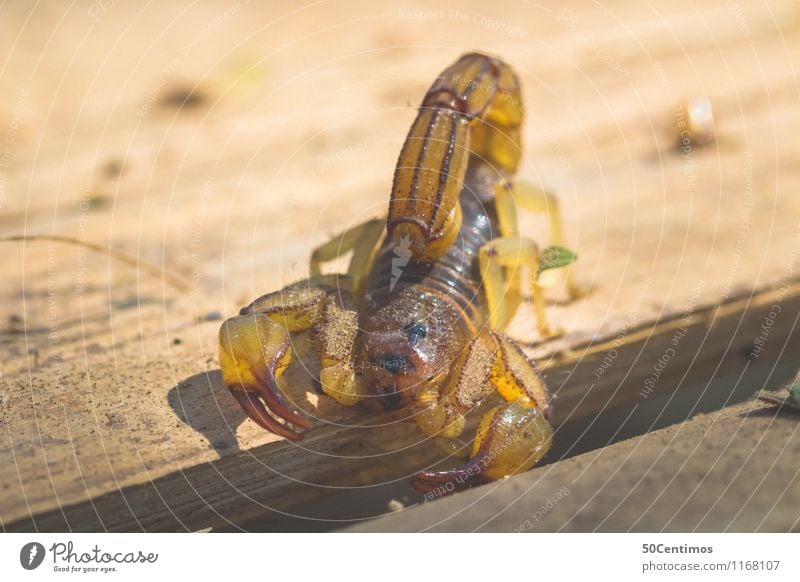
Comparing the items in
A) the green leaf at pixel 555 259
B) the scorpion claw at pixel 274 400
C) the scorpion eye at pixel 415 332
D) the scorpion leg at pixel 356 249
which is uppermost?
the scorpion leg at pixel 356 249

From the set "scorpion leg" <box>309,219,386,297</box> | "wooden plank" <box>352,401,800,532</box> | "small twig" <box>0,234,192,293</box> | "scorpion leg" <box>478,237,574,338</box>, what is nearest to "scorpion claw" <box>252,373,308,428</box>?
"wooden plank" <box>352,401,800,532</box>

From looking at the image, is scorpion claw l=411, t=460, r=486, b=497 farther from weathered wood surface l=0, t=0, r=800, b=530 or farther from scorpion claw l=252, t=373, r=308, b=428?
scorpion claw l=252, t=373, r=308, b=428

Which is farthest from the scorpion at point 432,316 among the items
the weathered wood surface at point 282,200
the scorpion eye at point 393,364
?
the weathered wood surface at point 282,200

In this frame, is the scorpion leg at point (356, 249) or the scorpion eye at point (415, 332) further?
the scorpion leg at point (356, 249)

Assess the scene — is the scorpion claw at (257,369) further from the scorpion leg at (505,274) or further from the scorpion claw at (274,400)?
the scorpion leg at (505,274)
